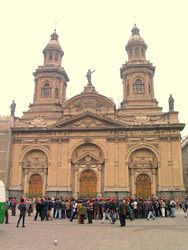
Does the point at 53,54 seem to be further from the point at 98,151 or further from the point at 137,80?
the point at 98,151

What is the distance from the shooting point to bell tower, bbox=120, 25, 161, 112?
1853 inches

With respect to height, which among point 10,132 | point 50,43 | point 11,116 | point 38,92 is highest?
point 50,43

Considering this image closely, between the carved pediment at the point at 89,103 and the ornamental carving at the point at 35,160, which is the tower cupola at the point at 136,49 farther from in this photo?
the ornamental carving at the point at 35,160

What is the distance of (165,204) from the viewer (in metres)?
25.9

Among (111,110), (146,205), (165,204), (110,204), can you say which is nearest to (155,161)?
(111,110)

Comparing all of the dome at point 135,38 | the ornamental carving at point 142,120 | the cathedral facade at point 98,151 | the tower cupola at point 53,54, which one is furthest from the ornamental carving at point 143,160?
the tower cupola at point 53,54

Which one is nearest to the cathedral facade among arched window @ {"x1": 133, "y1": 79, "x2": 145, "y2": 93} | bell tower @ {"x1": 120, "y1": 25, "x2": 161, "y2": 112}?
bell tower @ {"x1": 120, "y1": 25, "x2": 161, "y2": 112}

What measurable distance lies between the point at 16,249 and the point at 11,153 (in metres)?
35.3

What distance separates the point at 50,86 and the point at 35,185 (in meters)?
18.7

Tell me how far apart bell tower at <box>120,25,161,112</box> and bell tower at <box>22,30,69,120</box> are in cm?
1164

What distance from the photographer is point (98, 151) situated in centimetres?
4266

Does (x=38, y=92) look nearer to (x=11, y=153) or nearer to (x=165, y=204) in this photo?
(x=11, y=153)

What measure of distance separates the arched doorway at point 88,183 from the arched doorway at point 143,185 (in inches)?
255

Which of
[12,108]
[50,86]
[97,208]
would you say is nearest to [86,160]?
[12,108]
